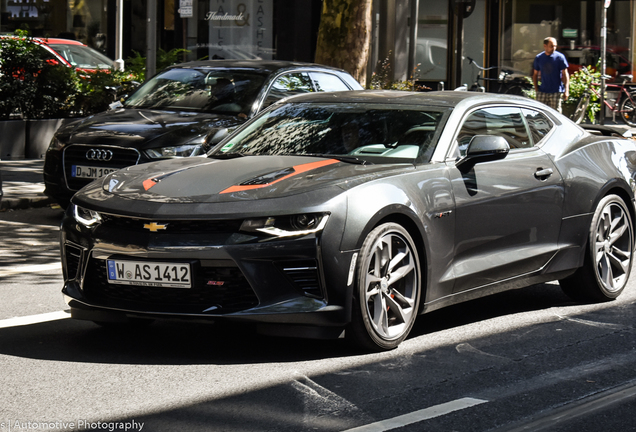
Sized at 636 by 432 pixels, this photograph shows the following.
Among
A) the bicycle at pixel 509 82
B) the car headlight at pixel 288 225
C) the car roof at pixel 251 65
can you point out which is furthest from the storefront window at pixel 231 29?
the car headlight at pixel 288 225

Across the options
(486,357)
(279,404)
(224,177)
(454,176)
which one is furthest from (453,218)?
(279,404)

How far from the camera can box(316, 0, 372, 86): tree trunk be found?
46.6 ft

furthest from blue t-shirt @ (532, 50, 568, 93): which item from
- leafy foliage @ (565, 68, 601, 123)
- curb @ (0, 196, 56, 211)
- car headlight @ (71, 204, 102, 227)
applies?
car headlight @ (71, 204, 102, 227)

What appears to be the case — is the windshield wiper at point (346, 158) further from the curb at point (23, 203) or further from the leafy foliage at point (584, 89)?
the leafy foliage at point (584, 89)

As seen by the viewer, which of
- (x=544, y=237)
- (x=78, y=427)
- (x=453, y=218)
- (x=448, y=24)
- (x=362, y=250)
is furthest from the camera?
(x=448, y=24)

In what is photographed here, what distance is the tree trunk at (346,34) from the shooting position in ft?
46.6

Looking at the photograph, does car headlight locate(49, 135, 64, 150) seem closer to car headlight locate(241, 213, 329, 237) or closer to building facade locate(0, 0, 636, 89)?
car headlight locate(241, 213, 329, 237)

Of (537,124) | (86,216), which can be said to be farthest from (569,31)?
(86,216)

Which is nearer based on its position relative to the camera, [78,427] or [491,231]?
[78,427]

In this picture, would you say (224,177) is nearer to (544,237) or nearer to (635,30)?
(544,237)

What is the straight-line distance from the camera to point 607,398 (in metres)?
4.66

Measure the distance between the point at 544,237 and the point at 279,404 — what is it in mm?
2625

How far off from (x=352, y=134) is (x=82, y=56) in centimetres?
1626

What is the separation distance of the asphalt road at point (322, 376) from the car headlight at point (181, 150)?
2.98m
